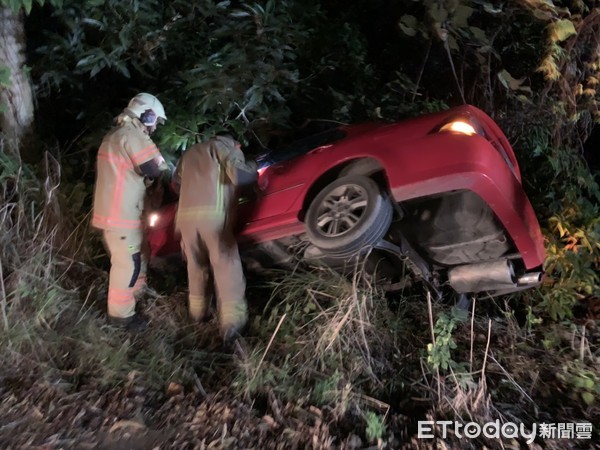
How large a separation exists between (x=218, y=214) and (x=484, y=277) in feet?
6.51

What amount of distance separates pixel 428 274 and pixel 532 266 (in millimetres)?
737

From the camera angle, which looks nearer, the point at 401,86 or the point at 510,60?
the point at 401,86

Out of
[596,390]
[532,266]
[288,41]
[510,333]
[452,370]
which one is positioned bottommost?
[510,333]

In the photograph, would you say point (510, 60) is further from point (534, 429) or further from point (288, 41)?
point (534, 429)

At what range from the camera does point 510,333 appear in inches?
159

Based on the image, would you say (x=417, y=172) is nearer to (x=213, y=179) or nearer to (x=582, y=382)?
(x=213, y=179)

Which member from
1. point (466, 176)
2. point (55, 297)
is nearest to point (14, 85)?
point (55, 297)

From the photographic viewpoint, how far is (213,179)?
3.72m

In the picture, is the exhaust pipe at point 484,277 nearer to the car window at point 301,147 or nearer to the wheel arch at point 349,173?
the wheel arch at point 349,173

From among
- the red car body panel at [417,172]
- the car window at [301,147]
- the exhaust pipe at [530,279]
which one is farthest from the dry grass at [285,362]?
the car window at [301,147]

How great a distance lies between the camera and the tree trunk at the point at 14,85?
16.0 feet

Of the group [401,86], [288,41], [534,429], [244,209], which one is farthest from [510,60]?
[534,429]

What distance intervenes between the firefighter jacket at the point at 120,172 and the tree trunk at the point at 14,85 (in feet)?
5.40

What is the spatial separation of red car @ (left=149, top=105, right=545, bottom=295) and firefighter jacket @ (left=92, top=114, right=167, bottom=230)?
33.7 inches
